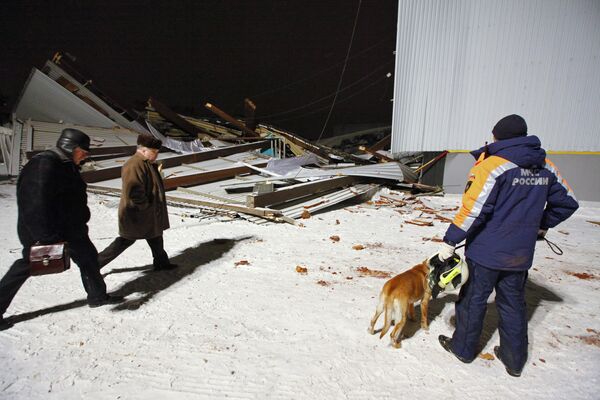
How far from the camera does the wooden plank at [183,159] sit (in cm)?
773

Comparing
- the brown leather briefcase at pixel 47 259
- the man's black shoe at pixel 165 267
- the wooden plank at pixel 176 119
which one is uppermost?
the wooden plank at pixel 176 119

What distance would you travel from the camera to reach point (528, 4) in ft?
25.2

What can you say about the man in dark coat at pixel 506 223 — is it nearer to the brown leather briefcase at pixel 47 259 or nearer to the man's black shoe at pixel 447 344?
the man's black shoe at pixel 447 344

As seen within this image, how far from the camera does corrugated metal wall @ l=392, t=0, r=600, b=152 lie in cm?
770

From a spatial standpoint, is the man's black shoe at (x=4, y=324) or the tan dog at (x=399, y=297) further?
the man's black shoe at (x=4, y=324)

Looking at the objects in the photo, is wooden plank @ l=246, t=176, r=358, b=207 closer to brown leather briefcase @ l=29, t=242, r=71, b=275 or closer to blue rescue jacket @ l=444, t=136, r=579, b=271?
brown leather briefcase @ l=29, t=242, r=71, b=275

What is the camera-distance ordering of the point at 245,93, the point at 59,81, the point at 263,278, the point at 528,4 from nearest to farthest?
the point at 263,278 < the point at 528,4 < the point at 59,81 < the point at 245,93

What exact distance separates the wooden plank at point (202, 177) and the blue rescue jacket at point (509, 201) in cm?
673

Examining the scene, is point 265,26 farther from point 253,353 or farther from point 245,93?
point 253,353

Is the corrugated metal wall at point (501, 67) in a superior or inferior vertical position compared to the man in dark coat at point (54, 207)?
superior

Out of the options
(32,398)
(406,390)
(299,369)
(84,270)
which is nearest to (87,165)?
(84,270)

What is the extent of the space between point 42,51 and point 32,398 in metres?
20.3

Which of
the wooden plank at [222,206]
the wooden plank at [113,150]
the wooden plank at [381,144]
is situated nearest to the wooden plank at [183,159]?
the wooden plank at [222,206]

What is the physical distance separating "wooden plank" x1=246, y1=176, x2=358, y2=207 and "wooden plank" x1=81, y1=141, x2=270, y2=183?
2.89 meters
